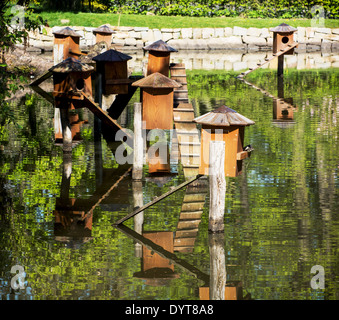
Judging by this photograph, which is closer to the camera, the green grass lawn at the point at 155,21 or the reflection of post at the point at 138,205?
the reflection of post at the point at 138,205

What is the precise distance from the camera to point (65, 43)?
58.4 feet

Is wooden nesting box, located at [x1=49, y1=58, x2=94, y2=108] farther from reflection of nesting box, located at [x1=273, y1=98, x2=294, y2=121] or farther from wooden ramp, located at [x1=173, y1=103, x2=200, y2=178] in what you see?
reflection of nesting box, located at [x1=273, y1=98, x2=294, y2=121]

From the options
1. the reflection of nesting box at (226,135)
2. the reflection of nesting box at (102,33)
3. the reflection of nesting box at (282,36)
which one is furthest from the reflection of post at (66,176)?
the reflection of nesting box at (282,36)

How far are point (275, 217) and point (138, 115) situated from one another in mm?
3039

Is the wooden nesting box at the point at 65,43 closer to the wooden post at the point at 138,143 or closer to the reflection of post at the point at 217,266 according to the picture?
the wooden post at the point at 138,143

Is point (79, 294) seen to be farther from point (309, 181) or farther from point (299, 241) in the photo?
point (309, 181)

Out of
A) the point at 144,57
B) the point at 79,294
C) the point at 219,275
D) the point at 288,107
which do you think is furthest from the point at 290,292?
the point at 144,57

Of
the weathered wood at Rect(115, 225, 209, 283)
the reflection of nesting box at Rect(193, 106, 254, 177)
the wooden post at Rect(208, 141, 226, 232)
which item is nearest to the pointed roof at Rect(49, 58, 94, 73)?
the weathered wood at Rect(115, 225, 209, 283)

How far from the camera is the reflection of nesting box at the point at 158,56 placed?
1370 cm

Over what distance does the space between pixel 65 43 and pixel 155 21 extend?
1759 centimetres

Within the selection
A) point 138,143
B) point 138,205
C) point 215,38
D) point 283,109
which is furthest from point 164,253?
point 215,38

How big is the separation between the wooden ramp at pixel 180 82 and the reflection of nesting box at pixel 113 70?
94 centimetres

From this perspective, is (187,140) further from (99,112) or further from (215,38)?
(215,38)

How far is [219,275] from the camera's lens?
26.8 feet
